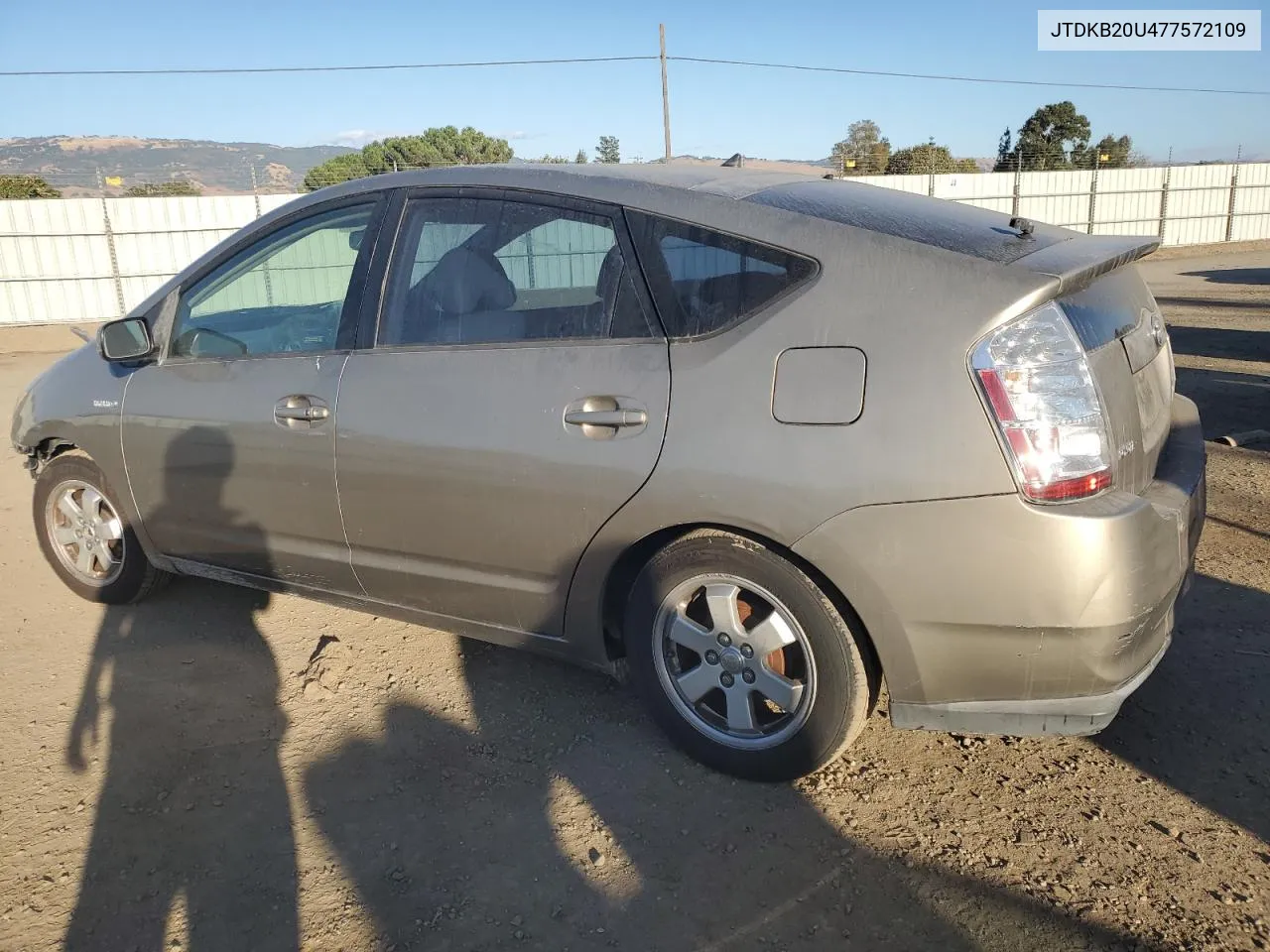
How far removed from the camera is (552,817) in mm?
2641

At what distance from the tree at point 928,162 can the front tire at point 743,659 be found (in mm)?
31690

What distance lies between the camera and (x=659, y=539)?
2.72 m

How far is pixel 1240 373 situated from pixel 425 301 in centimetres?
781

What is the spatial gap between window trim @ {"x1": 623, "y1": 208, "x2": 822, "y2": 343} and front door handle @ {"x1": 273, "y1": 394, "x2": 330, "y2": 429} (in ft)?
3.95

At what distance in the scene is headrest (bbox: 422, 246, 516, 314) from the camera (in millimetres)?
3033

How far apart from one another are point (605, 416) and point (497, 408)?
379 millimetres

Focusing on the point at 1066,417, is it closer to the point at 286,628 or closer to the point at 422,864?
the point at 422,864

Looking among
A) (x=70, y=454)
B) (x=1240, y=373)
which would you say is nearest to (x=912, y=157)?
(x=1240, y=373)

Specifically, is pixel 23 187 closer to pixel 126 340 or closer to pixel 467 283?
pixel 126 340

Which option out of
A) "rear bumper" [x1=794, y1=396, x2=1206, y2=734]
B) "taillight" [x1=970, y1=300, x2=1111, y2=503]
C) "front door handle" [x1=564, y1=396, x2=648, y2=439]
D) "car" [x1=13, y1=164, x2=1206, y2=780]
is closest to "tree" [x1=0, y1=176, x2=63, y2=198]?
"car" [x1=13, y1=164, x2=1206, y2=780]

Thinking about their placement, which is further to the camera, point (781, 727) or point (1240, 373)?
point (1240, 373)

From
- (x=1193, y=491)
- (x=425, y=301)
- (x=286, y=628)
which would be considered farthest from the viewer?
(x=286, y=628)

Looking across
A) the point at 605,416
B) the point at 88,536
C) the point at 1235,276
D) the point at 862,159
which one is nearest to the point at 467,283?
the point at 605,416

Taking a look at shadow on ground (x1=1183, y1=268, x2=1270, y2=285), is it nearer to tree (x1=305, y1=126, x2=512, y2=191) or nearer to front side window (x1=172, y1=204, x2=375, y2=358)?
front side window (x1=172, y1=204, x2=375, y2=358)
